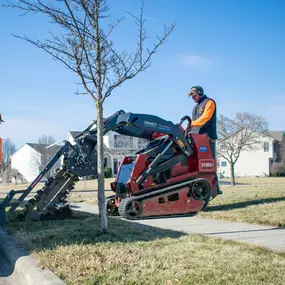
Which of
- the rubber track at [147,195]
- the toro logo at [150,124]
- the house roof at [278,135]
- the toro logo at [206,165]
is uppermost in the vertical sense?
the house roof at [278,135]

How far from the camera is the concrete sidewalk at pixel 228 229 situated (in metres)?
5.99

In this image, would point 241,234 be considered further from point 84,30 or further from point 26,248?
point 84,30

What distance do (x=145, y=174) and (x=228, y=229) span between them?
2.40 metres

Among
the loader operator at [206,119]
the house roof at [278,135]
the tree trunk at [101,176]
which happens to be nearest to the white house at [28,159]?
the house roof at [278,135]

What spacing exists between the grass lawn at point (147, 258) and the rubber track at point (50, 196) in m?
1.60

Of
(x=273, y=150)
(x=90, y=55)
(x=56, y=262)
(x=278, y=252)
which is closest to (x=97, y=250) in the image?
(x=56, y=262)

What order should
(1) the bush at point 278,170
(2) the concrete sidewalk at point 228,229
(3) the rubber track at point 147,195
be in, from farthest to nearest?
(1) the bush at point 278,170, (3) the rubber track at point 147,195, (2) the concrete sidewalk at point 228,229

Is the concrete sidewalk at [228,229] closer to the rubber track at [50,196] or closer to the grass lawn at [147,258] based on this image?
the grass lawn at [147,258]

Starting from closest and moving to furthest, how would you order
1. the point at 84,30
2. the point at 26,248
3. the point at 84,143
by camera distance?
1. the point at 26,248
2. the point at 84,30
3. the point at 84,143

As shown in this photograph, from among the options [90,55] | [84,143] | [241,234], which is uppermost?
[90,55]

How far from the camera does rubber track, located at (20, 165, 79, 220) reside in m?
8.24

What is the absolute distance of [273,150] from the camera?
2229 inches

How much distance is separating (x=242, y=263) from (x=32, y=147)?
57.8 meters

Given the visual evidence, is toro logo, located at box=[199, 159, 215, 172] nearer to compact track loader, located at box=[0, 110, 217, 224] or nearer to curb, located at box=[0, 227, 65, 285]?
compact track loader, located at box=[0, 110, 217, 224]
